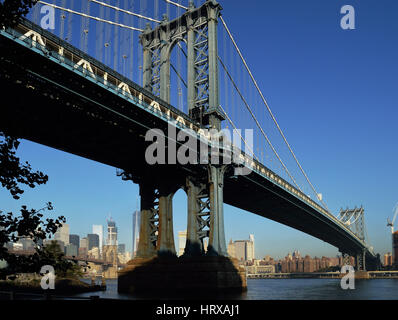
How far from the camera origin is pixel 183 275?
48.5m

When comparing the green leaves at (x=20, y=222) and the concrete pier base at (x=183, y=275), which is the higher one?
Result: the green leaves at (x=20, y=222)

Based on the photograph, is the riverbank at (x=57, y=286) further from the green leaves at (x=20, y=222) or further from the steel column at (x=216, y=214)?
the green leaves at (x=20, y=222)

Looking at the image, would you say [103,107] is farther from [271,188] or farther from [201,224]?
[271,188]

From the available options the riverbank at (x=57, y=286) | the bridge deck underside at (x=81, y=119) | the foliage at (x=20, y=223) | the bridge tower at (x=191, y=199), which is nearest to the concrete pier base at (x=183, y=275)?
the bridge tower at (x=191, y=199)

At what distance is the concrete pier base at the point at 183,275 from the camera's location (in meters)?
46.5

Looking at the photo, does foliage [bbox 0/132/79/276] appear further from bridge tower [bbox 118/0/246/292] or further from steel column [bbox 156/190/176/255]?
steel column [bbox 156/190/176/255]

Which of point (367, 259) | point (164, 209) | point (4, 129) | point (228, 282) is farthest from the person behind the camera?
point (367, 259)

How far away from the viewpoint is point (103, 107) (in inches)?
1479

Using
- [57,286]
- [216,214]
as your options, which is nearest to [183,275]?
[216,214]

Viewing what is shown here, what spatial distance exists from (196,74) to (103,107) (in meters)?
21.7

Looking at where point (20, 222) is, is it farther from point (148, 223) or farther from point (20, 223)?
point (148, 223)

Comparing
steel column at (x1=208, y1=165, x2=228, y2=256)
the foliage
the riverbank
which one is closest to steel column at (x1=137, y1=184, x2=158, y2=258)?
steel column at (x1=208, y1=165, x2=228, y2=256)

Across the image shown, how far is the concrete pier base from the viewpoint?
4647cm
